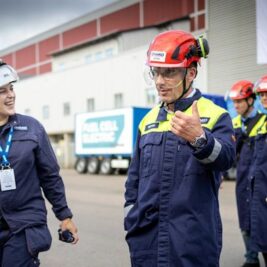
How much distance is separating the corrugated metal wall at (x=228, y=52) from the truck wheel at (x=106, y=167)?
638cm

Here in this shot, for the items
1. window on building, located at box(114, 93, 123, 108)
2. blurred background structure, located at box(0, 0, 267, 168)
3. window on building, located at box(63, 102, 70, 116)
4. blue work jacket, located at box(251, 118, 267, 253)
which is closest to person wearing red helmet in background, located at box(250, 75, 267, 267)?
blue work jacket, located at box(251, 118, 267, 253)

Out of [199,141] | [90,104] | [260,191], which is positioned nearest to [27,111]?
[90,104]

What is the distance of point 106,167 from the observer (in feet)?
84.6

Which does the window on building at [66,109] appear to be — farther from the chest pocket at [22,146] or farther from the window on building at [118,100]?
the chest pocket at [22,146]

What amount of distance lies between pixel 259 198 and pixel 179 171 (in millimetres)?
2736

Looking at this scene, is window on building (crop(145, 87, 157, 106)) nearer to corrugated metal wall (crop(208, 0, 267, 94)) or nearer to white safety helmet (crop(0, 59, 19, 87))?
corrugated metal wall (crop(208, 0, 267, 94))

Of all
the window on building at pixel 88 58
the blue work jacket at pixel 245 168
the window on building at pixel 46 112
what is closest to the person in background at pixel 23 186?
the blue work jacket at pixel 245 168

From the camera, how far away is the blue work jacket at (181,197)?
2.81m

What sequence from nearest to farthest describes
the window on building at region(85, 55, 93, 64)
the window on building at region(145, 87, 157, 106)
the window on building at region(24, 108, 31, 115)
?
the window on building at region(145, 87, 157, 106)
the window on building at region(85, 55, 93, 64)
the window on building at region(24, 108, 31, 115)

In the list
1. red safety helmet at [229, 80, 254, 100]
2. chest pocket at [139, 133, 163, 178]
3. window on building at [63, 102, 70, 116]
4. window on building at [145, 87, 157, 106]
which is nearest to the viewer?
chest pocket at [139, 133, 163, 178]

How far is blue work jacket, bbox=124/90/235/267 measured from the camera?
2.81m

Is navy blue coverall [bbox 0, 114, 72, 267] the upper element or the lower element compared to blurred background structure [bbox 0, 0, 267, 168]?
lower

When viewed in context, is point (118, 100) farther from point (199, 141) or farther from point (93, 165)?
point (199, 141)

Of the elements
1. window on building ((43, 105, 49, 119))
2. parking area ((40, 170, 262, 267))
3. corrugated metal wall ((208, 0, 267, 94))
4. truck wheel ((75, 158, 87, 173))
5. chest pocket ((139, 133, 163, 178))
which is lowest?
truck wheel ((75, 158, 87, 173))
